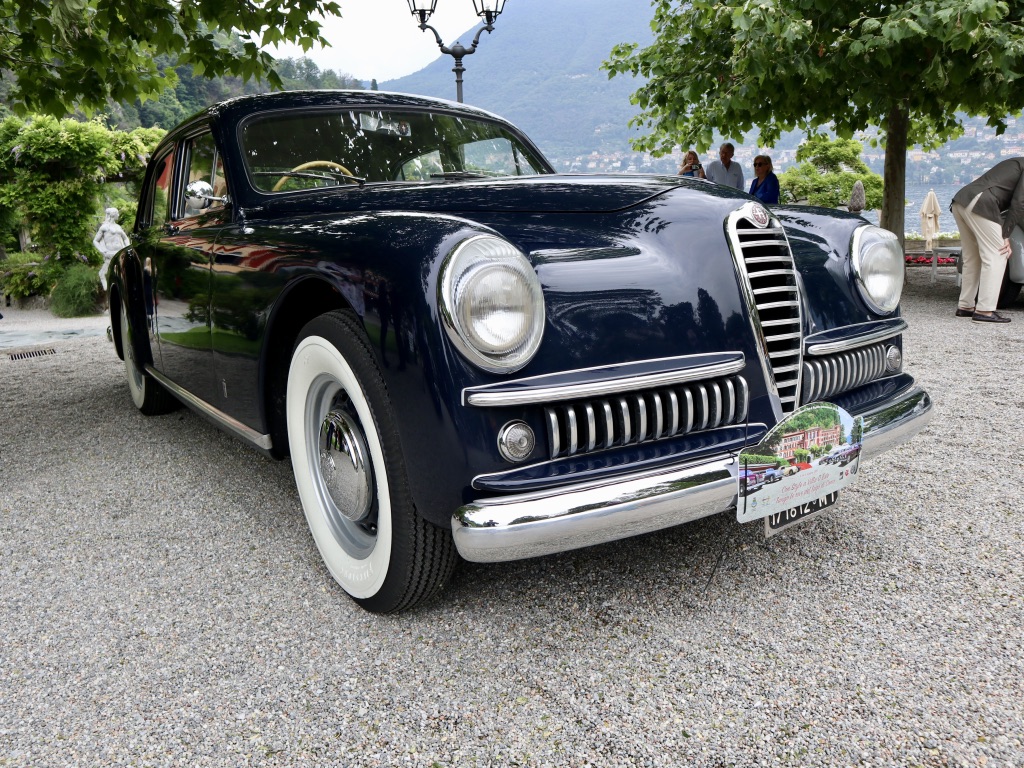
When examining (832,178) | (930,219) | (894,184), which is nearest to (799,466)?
(894,184)

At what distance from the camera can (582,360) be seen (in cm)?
187

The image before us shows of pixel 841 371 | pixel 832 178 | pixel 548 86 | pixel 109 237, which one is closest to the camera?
pixel 841 371

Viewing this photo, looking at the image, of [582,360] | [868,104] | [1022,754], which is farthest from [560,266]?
[868,104]

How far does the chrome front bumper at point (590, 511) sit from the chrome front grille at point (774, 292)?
40 cm

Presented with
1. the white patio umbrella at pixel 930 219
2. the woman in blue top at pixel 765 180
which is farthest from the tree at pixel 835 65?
the white patio umbrella at pixel 930 219

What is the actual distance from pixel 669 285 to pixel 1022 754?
1295 millimetres

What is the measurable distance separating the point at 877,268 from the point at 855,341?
35cm

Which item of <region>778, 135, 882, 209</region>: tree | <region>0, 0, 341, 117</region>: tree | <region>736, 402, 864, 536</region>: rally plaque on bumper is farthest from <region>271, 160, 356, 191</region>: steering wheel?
<region>778, 135, 882, 209</region>: tree

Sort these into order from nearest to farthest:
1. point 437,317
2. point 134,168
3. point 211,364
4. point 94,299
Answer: point 437,317 < point 211,364 < point 94,299 < point 134,168

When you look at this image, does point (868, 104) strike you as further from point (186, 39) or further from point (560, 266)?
point (560, 266)

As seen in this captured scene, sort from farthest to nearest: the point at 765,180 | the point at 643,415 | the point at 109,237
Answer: the point at 109,237
the point at 765,180
the point at 643,415

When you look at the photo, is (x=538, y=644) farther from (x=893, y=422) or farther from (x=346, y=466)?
(x=893, y=422)

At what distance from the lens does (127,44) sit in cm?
573

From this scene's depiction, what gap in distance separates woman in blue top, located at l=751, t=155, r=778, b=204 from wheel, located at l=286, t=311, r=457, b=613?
801 cm
